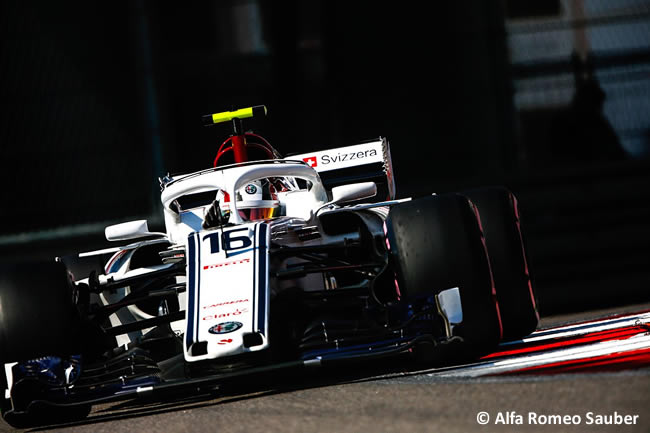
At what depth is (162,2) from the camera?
1059 centimetres

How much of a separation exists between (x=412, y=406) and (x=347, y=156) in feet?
13.7

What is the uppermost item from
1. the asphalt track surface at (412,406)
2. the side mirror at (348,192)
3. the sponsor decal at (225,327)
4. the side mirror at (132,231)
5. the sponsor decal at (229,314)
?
the side mirror at (348,192)

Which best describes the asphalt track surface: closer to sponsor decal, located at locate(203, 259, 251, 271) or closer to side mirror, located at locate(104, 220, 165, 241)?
sponsor decal, located at locate(203, 259, 251, 271)

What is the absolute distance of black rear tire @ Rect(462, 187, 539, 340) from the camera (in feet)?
18.0

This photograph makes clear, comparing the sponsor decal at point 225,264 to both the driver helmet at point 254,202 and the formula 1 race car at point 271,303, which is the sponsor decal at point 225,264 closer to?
the formula 1 race car at point 271,303

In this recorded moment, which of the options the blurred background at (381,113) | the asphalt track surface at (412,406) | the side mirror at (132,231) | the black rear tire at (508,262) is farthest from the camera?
the blurred background at (381,113)

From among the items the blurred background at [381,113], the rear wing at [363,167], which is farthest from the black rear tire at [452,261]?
the blurred background at [381,113]

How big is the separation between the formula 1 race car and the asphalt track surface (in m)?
0.16

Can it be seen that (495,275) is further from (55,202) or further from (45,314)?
(55,202)

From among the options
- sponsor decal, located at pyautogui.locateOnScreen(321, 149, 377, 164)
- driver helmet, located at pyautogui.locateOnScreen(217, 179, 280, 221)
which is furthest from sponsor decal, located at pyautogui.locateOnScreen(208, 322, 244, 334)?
sponsor decal, located at pyautogui.locateOnScreen(321, 149, 377, 164)

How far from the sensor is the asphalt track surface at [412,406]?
3586 millimetres

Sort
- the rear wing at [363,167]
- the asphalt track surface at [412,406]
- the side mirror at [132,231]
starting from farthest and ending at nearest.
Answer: the rear wing at [363,167] → the side mirror at [132,231] → the asphalt track surface at [412,406]

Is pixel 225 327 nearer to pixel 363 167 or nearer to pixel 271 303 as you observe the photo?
pixel 271 303

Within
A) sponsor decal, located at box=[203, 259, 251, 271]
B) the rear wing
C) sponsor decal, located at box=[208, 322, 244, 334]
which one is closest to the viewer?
sponsor decal, located at box=[208, 322, 244, 334]
